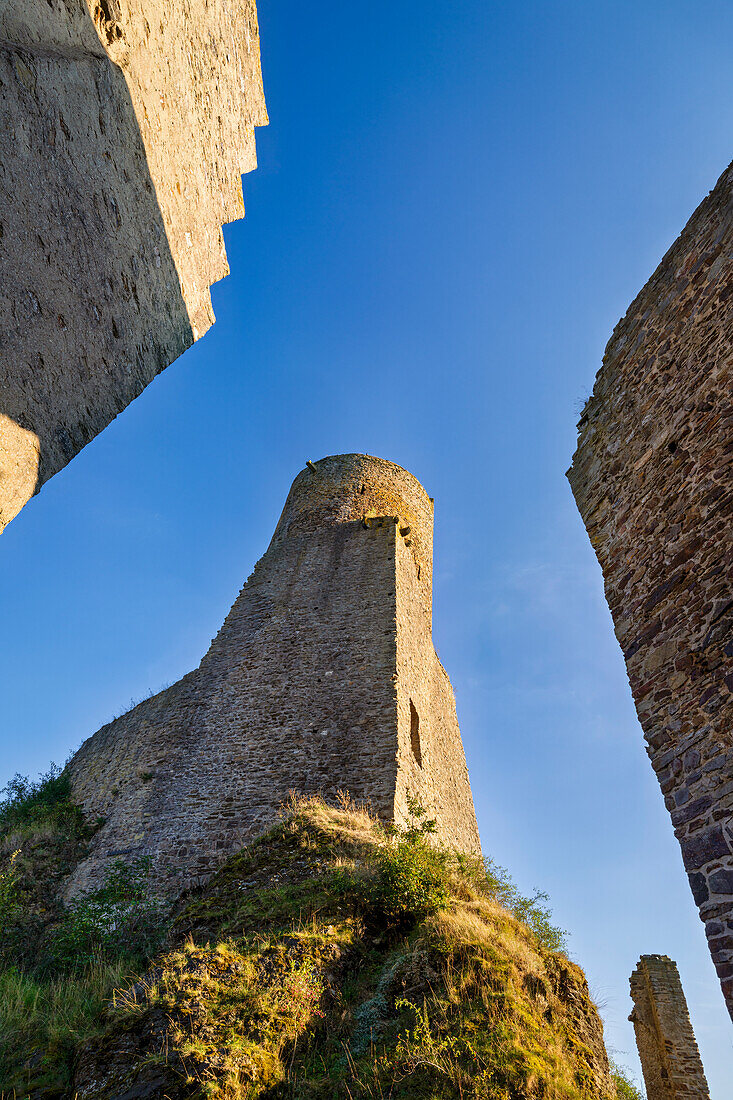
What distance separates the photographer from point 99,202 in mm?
3504

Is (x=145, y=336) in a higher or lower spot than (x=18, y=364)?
higher

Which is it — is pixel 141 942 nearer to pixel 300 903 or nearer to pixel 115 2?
pixel 300 903

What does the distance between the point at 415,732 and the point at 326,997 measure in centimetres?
584

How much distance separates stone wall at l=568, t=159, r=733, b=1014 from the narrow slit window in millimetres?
6088

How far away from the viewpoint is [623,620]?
4480 millimetres

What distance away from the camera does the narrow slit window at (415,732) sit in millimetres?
10049

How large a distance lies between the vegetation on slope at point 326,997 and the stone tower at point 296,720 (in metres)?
1.89

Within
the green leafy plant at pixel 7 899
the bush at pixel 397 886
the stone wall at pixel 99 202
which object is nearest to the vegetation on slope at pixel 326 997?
the bush at pixel 397 886

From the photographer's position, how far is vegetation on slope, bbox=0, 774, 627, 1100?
379 cm

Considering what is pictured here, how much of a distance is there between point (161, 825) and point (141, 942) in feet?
7.14

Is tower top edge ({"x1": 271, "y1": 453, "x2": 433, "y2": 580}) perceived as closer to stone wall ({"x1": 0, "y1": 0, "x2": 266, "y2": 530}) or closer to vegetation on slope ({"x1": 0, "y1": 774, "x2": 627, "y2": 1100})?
vegetation on slope ({"x1": 0, "y1": 774, "x2": 627, "y2": 1100})

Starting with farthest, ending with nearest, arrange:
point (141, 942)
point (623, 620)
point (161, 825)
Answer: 1. point (161, 825)
2. point (141, 942)
3. point (623, 620)

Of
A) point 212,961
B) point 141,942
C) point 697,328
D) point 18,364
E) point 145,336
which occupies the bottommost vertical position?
point 212,961

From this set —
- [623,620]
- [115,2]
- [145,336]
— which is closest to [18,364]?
[145,336]
